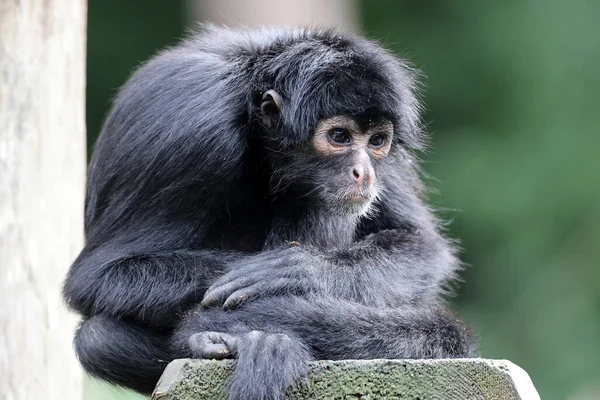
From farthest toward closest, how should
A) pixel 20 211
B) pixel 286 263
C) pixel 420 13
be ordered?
pixel 420 13 < pixel 20 211 < pixel 286 263

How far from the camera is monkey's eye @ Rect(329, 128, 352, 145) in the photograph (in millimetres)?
5844

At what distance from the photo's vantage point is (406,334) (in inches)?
199

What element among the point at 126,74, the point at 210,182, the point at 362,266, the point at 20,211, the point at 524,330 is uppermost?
the point at 210,182

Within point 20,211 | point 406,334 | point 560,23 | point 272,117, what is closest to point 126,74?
point 560,23

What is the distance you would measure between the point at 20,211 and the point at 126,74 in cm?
849

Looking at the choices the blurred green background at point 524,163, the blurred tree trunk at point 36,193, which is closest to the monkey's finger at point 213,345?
the blurred tree trunk at point 36,193

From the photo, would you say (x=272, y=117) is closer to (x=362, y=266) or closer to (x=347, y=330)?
(x=362, y=266)

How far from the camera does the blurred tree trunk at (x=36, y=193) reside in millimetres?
6785

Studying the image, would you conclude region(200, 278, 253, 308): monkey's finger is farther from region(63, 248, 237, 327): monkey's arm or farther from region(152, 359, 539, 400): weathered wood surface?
region(152, 359, 539, 400): weathered wood surface

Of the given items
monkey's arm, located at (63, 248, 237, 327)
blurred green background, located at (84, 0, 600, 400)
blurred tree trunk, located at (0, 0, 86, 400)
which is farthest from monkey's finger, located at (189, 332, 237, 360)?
blurred green background, located at (84, 0, 600, 400)

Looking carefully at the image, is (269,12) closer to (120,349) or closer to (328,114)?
(328,114)

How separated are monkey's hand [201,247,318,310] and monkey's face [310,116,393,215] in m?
0.63

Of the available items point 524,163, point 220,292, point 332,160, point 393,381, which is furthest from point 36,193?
point 524,163

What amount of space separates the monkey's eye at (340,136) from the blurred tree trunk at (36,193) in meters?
2.15
